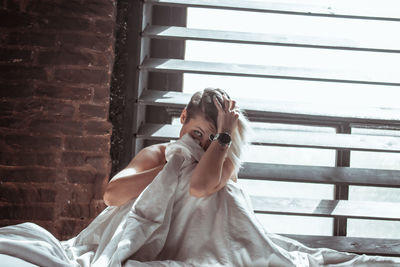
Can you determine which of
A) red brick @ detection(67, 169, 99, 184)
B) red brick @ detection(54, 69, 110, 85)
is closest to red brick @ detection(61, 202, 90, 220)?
red brick @ detection(67, 169, 99, 184)

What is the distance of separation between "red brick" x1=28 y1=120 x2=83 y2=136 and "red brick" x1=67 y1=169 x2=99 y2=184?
0.23 m

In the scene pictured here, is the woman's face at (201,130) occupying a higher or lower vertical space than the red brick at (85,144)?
higher

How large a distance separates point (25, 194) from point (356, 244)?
2.11 m

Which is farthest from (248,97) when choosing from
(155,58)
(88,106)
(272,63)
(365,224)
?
(365,224)

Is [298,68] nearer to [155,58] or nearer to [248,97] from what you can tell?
[248,97]

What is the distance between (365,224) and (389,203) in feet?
1.09

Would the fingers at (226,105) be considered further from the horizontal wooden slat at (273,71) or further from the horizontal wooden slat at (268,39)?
the horizontal wooden slat at (268,39)

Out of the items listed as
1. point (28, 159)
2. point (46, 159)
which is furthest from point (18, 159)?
point (46, 159)

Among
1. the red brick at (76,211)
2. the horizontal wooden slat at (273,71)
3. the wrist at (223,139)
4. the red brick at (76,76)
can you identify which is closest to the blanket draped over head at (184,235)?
the wrist at (223,139)

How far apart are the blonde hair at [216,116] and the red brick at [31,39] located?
1076mm

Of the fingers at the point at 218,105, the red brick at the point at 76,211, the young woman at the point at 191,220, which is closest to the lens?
the young woman at the point at 191,220

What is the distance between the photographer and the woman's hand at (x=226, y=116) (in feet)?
7.07

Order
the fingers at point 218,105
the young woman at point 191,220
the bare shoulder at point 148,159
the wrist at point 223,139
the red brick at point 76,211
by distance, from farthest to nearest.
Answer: the red brick at point 76,211, the bare shoulder at point 148,159, the fingers at point 218,105, the wrist at point 223,139, the young woman at point 191,220

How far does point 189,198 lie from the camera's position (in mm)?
2004
